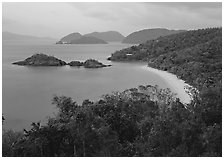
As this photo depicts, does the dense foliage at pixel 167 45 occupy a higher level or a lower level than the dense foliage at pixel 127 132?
higher

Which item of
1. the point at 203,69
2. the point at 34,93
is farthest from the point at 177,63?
the point at 34,93

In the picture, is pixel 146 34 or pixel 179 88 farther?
pixel 146 34

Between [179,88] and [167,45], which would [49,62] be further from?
[179,88]

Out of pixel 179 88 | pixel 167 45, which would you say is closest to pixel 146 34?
pixel 167 45

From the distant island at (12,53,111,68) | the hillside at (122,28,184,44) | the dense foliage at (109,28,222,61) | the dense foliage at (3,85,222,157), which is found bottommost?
the dense foliage at (3,85,222,157)

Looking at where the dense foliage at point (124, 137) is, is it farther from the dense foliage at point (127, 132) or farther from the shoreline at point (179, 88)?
the shoreline at point (179, 88)

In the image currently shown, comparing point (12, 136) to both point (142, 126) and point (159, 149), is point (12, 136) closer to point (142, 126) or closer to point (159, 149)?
point (142, 126)

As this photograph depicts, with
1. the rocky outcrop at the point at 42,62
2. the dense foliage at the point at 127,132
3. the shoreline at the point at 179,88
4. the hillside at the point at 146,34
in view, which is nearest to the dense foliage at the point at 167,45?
the rocky outcrop at the point at 42,62

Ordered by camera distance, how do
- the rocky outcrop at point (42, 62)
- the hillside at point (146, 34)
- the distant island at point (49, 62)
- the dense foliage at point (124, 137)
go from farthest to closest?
the hillside at point (146, 34) → the rocky outcrop at point (42, 62) → the distant island at point (49, 62) → the dense foliage at point (124, 137)

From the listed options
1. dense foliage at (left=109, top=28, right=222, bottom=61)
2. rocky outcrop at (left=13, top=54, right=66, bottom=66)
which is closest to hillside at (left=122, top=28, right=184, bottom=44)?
dense foliage at (left=109, top=28, right=222, bottom=61)

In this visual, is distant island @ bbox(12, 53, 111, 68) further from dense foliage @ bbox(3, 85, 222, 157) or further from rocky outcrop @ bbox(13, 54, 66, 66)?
dense foliage @ bbox(3, 85, 222, 157)

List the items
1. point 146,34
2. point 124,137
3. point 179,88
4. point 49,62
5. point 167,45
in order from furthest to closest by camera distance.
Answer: point 146,34
point 167,45
point 49,62
point 179,88
point 124,137

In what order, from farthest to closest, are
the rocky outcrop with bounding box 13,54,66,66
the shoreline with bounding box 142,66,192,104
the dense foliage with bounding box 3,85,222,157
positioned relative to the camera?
the rocky outcrop with bounding box 13,54,66,66 < the shoreline with bounding box 142,66,192,104 < the dense foliage with bounding box 3,85,222,157
